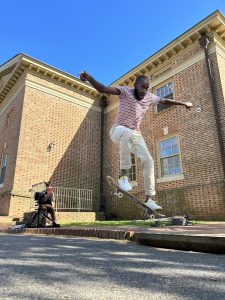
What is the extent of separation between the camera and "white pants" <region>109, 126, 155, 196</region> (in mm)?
4223

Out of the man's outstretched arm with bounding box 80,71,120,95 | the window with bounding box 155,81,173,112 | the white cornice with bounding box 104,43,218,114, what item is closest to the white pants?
the man's outstretched arm with bounding box 80,71,120,95

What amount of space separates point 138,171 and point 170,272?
11.4m

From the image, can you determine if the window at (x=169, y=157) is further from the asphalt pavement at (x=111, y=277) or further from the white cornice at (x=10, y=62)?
the white cornice at (x=10, y=62)

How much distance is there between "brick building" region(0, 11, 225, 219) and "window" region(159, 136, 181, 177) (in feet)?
0.16

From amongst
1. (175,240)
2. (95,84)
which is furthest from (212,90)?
(175,240)

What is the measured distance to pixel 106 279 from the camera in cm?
178

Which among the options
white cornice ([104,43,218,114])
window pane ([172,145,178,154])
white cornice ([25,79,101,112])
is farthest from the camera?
white cornice ([25,79,101,112])

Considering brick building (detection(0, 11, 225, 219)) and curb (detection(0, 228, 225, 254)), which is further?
brick building (detection(0, 11, 225, 219))

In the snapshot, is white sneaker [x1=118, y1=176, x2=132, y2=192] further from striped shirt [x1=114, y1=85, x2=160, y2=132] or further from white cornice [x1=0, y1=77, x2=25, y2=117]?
white cornice [x1=0, y1=77, x2=25, y2=117]

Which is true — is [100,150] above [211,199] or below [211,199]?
above

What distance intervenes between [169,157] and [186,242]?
9.27 metres

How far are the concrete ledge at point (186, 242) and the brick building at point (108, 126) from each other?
6.83 meters

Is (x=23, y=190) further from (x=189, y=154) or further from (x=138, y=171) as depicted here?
(x=189, y=154)

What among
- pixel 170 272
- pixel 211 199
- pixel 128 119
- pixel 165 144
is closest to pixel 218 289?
pixel 170 272
